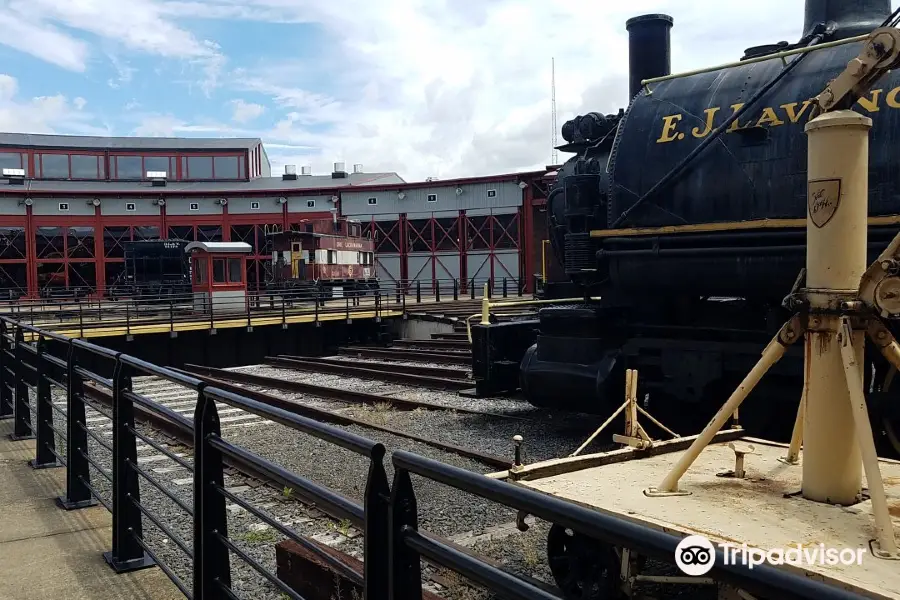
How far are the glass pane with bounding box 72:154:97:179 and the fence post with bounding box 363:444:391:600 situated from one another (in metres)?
50.3

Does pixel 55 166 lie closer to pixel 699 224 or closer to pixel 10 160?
pixel 10 160

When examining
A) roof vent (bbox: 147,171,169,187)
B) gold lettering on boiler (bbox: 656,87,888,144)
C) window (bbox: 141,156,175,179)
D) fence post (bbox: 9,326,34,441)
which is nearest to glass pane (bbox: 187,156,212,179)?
window (bbox: 141,156,175,179)

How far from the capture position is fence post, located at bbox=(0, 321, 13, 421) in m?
8.09

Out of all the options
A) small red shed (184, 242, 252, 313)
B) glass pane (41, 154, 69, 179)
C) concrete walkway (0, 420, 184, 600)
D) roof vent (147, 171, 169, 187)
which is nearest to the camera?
concrete walkway (0, 420, 184, 600)

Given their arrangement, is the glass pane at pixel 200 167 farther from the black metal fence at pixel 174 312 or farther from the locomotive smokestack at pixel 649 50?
the locomotive smokestack at pixel 649 50

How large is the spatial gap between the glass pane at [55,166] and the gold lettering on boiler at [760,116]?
47289 mm

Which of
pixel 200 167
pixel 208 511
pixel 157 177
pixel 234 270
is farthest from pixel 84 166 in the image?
pixel 208 511

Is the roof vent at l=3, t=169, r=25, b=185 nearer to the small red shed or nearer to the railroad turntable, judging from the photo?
the small red shed

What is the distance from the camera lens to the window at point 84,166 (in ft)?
151

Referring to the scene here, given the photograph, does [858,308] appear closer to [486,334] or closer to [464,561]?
[464,561]

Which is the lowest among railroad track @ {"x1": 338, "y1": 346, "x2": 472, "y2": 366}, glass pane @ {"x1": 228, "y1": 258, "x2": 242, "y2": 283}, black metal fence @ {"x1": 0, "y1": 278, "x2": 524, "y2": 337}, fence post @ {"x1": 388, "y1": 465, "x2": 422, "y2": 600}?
railroad track @ {"x1": 338, "y1": 346, "x2": 472, "y2": 366}

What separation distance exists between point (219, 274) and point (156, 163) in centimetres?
2694

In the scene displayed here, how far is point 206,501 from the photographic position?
3098mm

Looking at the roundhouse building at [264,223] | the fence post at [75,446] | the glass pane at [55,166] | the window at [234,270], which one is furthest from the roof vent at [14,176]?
the fence post at [75,446]
